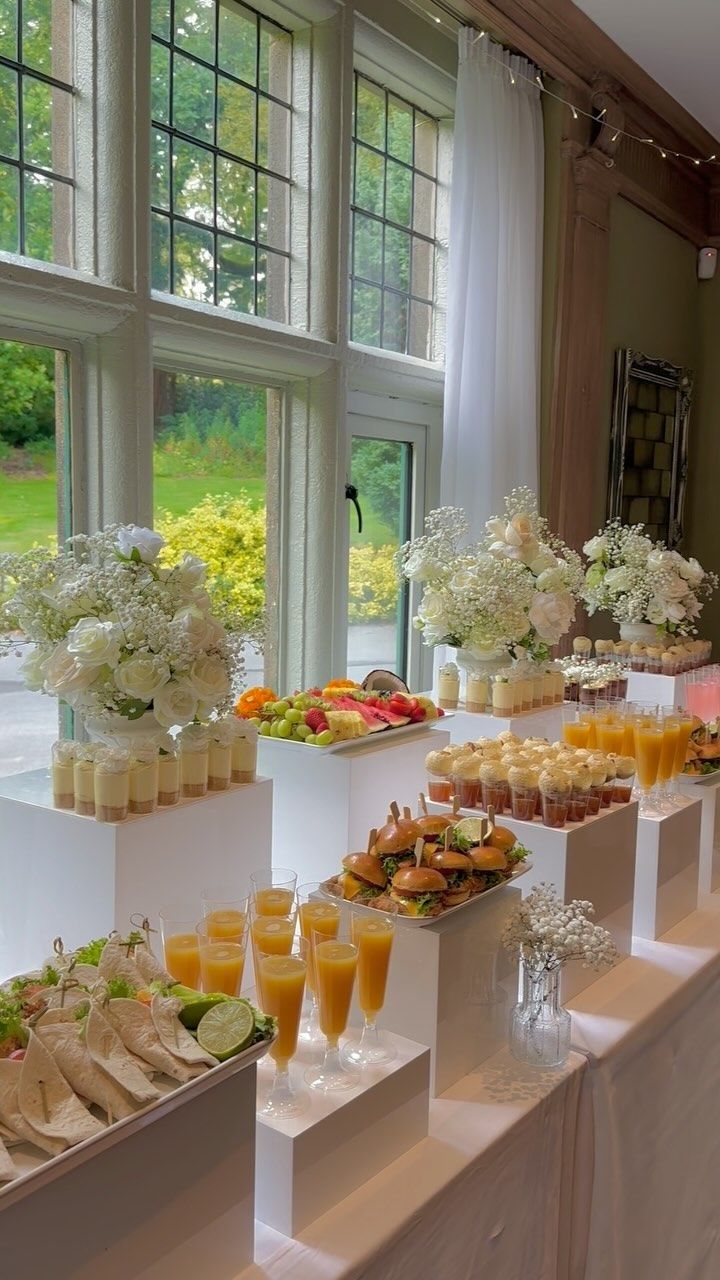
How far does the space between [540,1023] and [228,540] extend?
7.50ft

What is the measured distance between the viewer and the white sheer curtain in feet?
13.5

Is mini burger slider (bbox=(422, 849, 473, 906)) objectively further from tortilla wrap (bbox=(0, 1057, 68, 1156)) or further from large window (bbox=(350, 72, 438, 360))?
large window (bbox=(350, 72, 438, 360))

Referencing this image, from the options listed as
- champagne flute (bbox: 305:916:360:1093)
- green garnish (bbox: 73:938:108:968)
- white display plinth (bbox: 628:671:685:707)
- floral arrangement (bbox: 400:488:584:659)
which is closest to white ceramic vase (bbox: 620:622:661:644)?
white display plinth (bbox: 628:671:685:707)

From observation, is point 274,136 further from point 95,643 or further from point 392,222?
point 95,643

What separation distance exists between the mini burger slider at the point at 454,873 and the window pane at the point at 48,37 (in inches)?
92.5

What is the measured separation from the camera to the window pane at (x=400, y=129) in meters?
4.07

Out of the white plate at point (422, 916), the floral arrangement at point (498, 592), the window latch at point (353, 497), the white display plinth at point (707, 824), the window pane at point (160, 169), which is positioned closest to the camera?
the white plate at point (422, 916)

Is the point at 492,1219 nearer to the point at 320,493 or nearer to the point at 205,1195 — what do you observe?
the point at 205,1195

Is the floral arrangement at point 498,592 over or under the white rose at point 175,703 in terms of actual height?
over

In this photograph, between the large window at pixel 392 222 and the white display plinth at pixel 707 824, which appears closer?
the white display plinth at pixel 707 824

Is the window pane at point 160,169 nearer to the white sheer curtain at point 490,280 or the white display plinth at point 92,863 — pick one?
the white sheer curtain at point 490,280

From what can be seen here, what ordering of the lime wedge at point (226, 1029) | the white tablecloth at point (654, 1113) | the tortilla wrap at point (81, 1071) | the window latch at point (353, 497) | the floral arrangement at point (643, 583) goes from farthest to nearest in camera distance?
the window latch at point (353, 497)
the floral arrangement at point (643, 583)
the white tablecloth at point (654, 1113)
the lime wedge at point (226, 1029)
the tortilla wrap at point (81, 1071)

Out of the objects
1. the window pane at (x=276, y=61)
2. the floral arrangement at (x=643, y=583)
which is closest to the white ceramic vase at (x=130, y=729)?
the floral arrangement at (x=643, y=583)

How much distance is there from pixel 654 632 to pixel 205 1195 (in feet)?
10.2
